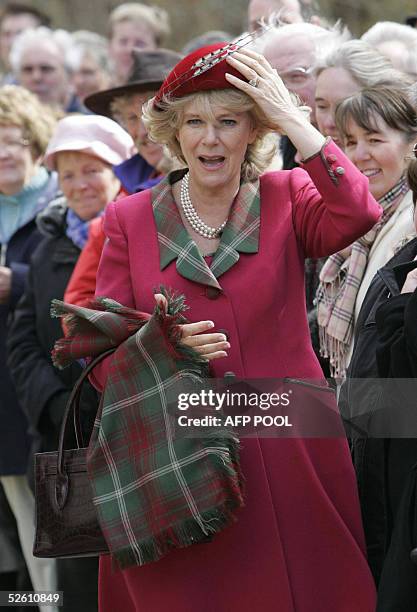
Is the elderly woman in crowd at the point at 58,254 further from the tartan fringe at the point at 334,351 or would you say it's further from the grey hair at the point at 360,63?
the tartan fringe at the point at 334,351

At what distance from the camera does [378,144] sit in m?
4.73

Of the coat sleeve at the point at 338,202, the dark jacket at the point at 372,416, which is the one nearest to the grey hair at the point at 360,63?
the dark jacket at the point at 372,416

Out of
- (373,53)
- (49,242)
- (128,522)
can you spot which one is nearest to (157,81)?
(49,242)

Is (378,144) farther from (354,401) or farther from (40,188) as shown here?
(40,188)

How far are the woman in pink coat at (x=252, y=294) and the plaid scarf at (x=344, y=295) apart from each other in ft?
2.48

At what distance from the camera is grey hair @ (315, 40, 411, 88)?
16.4 ft

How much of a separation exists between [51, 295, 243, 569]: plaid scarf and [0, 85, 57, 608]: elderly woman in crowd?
239cm

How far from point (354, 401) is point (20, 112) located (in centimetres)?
338

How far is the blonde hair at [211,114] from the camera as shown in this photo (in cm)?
392

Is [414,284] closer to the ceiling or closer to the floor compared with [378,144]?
closer to the floor

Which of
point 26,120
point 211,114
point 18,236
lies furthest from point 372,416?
point 26,120

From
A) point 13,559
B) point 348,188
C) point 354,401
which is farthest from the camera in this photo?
point 13,559

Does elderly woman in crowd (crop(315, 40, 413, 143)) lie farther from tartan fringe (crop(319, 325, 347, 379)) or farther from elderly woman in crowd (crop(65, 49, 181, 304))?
tartan fringe (crop(319, 325, 347, 379))

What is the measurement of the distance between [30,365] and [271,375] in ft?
7.51
